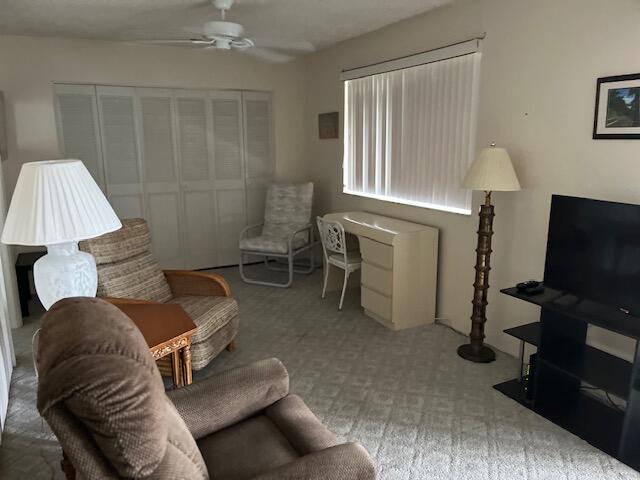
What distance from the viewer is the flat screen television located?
7.00 feet

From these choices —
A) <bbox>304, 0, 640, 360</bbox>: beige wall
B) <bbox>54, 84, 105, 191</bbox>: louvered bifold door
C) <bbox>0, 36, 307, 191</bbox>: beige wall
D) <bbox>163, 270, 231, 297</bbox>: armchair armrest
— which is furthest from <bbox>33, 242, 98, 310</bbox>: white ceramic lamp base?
<bbox>54, 84, 105, 191</bbox>: louvered bifold door

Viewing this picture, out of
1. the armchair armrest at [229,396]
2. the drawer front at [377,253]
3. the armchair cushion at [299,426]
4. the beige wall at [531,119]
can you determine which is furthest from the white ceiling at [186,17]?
the armchair cushion at [299,426]

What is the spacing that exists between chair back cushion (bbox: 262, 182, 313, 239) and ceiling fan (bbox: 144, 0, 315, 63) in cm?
187

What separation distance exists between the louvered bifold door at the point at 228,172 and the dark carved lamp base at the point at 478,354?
3112mm

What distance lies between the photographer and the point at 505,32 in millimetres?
2965

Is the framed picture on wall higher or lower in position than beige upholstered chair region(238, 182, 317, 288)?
higher

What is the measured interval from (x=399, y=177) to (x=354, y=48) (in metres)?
1.38

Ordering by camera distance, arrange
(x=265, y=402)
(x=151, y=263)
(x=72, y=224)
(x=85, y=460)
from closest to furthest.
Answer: (x=85, y=460), (x=265, y=402), (x=72, y=224), (x=151, y=263)

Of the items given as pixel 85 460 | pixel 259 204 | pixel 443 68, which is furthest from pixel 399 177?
pixel 85 460

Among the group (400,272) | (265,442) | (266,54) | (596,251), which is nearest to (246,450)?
(265,442)

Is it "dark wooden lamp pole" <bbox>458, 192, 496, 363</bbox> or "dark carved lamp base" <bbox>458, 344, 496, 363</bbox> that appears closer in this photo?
"dark wooden lamp pole" <bbox>458, 192, 496, 363</bbox>

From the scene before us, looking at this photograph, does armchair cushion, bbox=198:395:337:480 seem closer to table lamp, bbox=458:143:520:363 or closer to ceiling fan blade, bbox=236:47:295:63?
table lamp, bbox=458:143:520:363

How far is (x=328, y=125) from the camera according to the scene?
202 inches

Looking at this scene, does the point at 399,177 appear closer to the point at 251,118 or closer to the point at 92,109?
the point at 251,118
